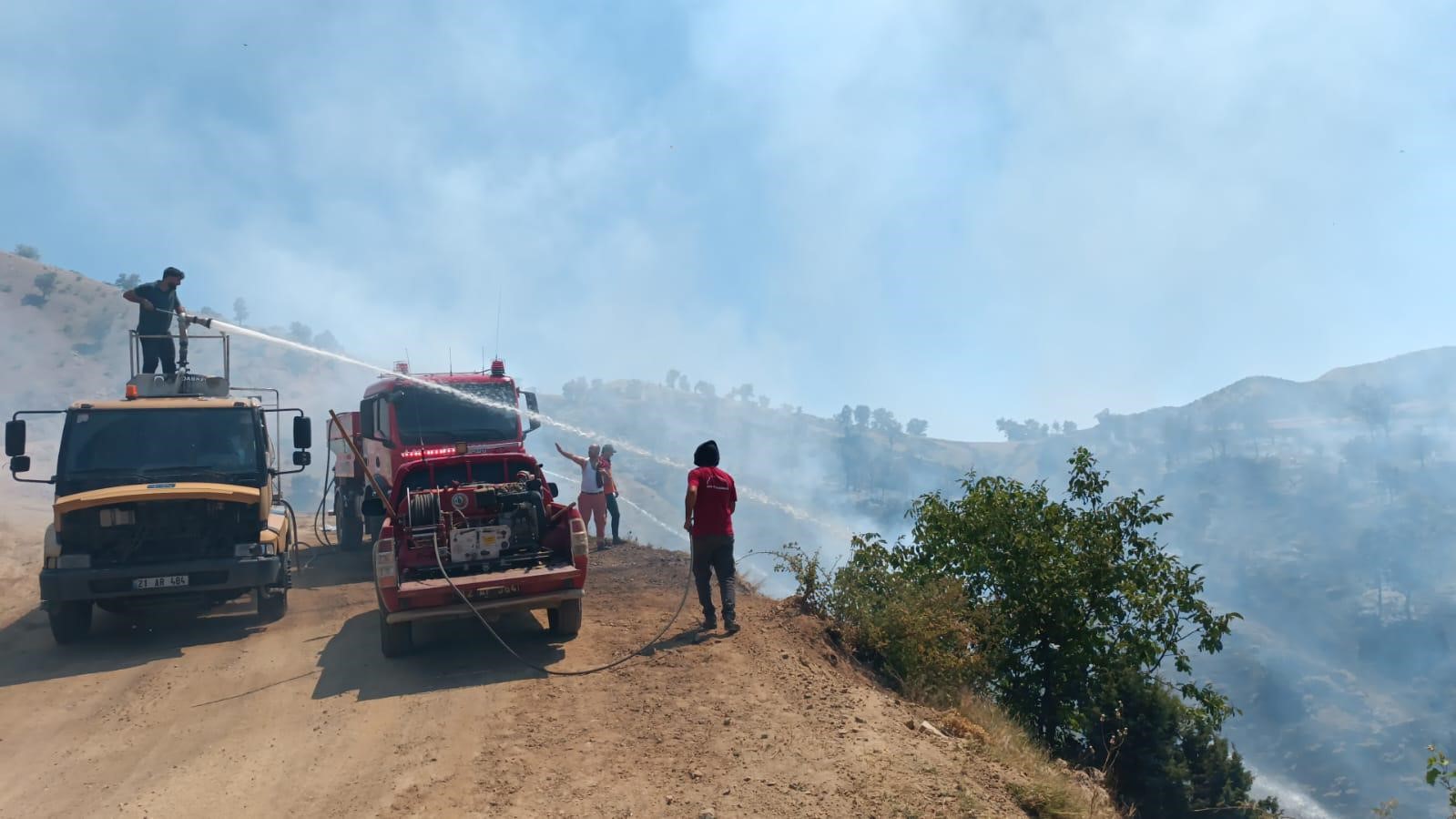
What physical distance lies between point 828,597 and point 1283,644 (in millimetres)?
58715

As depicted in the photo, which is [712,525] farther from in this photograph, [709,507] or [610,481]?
[610,481]

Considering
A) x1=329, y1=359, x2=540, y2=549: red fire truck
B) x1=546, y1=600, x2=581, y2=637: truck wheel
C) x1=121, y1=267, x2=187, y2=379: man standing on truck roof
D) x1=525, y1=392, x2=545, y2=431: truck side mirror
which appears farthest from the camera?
x1=525, y1=392, x2=545, y2=431: truck side mirror

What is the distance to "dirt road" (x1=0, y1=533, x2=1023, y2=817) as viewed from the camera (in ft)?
18.3

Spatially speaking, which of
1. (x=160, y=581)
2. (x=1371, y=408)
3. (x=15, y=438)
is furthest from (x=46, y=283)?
(x=1371, y=408)

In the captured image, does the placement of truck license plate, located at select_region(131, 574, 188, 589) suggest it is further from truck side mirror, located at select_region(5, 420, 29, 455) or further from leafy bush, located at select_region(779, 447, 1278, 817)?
leafy bush, located at select_region(779, 447, 1278, 817)

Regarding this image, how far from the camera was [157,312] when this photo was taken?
12648mm

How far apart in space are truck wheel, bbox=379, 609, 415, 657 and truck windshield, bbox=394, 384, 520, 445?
5076 mm

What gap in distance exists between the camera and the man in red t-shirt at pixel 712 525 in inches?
345

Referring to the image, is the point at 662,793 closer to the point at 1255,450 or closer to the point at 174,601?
the point at 174,601

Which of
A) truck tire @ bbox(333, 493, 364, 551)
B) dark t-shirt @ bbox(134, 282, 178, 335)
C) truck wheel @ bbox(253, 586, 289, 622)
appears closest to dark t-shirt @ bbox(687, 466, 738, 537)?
truck wheel @ bbox(253, 586, 289, 622)

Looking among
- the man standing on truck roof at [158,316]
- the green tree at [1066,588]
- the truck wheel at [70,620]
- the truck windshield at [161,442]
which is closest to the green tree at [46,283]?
the man standing on truck roof at [158,316]

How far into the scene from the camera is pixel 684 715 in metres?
6.88

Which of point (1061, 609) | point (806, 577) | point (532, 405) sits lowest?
point (1061, 609)

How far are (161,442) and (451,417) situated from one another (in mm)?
4054
